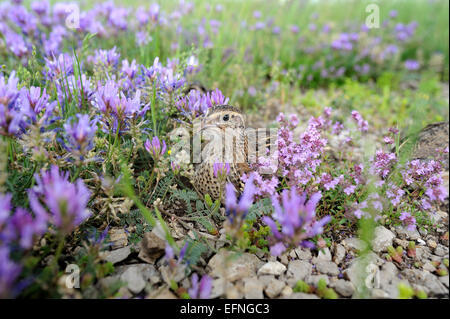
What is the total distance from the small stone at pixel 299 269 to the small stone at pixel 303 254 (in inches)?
2.1

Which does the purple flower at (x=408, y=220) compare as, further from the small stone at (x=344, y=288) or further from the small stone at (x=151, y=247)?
the small stone at (x=151, y=247)

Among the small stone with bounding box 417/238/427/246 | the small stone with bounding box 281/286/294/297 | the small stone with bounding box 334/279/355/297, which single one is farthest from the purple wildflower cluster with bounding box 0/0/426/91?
the small stone with bounding box 417/238/427/246

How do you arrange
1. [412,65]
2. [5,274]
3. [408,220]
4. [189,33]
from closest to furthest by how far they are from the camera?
[5,274]
[408,220]
[189,33]
[412,65]

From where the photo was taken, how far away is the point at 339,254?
235 cm

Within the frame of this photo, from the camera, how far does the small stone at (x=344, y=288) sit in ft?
6.66

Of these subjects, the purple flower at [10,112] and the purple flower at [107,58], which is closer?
the purple flower at [10,112]

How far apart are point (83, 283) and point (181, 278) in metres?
0.55

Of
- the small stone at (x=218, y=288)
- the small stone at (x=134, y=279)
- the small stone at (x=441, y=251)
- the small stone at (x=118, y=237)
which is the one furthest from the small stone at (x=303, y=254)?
the small stone at (x=118, y=237)

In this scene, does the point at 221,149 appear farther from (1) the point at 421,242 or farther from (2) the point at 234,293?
(1) the point at 421,242

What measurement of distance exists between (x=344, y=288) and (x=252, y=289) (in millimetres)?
549

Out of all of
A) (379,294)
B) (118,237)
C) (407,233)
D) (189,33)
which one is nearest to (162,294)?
(118,237)

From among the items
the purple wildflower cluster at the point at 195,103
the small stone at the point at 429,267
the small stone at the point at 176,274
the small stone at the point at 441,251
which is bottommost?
the small stone at the point at 429,267

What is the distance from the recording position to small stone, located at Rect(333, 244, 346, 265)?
7.61ft
